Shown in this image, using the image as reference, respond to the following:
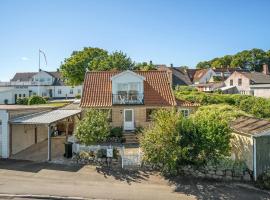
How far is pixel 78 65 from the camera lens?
60125 millimetres

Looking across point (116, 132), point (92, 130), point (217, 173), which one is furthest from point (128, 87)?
point (217, 173)

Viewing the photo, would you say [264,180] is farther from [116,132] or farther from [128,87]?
[128,87]

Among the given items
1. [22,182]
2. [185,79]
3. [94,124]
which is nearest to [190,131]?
[94,124]

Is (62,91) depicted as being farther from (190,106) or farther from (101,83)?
(190,106)

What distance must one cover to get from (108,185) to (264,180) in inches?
350

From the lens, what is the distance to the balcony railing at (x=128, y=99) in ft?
99.5

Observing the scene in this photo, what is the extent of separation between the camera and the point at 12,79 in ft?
304

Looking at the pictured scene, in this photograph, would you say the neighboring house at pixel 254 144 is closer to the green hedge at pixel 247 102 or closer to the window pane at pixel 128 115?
the green hedge at pixel 247 102

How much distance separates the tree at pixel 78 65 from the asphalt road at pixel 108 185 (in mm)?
40431

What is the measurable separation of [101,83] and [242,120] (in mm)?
15841

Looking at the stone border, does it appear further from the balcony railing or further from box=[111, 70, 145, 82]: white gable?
box=[111, 70, 145, 82]: white gable

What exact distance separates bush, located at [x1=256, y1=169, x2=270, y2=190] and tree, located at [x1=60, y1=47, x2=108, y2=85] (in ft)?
145

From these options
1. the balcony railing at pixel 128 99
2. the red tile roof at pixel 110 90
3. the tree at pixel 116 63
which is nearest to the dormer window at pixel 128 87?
the balcony railing at pixel 128 99

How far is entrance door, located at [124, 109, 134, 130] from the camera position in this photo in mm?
30312
